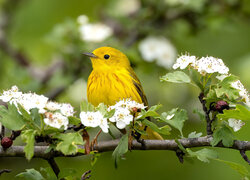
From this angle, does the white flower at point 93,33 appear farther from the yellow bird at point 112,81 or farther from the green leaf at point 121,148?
the green leaf at point 121,148

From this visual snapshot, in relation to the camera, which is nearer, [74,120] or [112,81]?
[74,120]

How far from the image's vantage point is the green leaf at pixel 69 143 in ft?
8.64

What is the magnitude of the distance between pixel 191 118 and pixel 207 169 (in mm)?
877

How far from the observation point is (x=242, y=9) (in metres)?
6.55

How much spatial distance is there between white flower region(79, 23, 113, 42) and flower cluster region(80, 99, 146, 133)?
314 cm

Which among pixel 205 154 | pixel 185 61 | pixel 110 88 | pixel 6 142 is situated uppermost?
pixel 110 88

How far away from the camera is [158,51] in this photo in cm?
622

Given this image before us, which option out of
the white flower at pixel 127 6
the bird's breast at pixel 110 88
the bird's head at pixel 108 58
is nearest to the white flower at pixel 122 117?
the bird's breast at pixel 110 88

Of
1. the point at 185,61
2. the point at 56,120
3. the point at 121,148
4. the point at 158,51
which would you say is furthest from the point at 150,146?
the point at 158,51

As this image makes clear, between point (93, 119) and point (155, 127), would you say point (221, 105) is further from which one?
point (93, 119)

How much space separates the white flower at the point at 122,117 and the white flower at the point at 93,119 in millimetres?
112

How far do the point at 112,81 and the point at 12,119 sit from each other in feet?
7.34

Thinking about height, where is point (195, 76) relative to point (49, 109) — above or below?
above

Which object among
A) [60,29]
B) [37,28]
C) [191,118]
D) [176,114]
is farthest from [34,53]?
[176,114]
